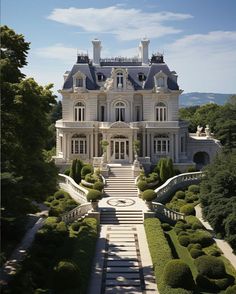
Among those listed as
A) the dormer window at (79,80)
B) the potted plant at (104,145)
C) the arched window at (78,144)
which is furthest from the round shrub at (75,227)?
the dormer window at (79,80)

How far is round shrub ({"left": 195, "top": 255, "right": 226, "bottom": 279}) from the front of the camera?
71.2 feet

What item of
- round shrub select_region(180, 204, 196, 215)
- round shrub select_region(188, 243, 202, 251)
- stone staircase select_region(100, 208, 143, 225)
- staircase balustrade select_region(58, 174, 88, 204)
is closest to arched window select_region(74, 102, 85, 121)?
staircase balustrade select_region(58, 174, 88, 204)

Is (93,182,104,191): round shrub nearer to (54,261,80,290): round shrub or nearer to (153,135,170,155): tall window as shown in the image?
(153,135,170,155): tall window

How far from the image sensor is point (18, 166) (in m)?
21.5

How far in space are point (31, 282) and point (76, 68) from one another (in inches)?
1438

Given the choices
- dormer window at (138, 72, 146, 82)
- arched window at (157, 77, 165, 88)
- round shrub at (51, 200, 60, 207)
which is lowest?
round shrub at (51, 200, 60, 207)

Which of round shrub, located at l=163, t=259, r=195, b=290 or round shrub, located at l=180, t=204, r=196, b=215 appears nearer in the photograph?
round shrub, located at l=163, t=259, r=195, b=290

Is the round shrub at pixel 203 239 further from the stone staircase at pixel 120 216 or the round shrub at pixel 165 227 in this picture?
the stone staircase at pixel 120 216

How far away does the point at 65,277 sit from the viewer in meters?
18.4

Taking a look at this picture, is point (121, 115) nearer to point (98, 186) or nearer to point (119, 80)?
point (119, 80)

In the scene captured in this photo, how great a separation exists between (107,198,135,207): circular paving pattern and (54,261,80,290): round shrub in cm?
1601

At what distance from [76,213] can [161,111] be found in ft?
70.8

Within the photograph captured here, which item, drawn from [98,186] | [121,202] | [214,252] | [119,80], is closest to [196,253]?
[214,252]

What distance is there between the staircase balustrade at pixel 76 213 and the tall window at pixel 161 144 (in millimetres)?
17693
